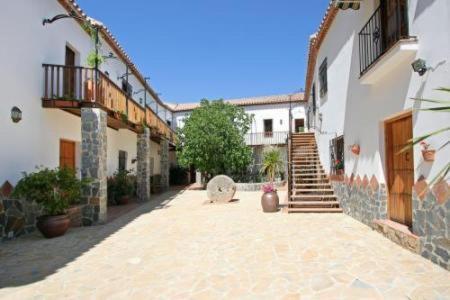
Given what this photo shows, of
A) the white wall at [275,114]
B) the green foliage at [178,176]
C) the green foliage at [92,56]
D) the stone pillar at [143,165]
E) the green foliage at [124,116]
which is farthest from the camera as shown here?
the white wall at [275,114]

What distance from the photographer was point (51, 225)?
7297 mm

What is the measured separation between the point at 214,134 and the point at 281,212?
992cm

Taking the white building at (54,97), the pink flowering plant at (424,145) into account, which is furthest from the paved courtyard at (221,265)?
the white building at (54,97)

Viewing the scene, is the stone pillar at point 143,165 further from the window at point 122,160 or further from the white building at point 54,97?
the white building at point 54,97

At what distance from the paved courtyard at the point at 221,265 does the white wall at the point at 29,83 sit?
2.02 meters

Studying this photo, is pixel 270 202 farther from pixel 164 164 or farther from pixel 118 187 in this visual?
pixel 164 164

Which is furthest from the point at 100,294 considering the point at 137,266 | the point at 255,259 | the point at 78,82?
the point at 78,82

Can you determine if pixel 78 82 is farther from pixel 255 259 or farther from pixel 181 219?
pixel 255 259

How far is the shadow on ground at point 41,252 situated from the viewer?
4.85 meters

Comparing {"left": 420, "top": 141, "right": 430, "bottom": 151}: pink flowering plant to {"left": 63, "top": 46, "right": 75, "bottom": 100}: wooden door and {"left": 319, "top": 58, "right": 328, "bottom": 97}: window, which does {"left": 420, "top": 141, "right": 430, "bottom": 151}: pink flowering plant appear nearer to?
{"left": 319, "top": 58, "right": 328, "bottom": 97}: window

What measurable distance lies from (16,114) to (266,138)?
899 inches

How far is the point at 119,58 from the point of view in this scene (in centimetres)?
1397

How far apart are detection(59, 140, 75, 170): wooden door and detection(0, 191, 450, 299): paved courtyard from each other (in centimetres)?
289

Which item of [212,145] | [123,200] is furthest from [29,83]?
[212,145]
